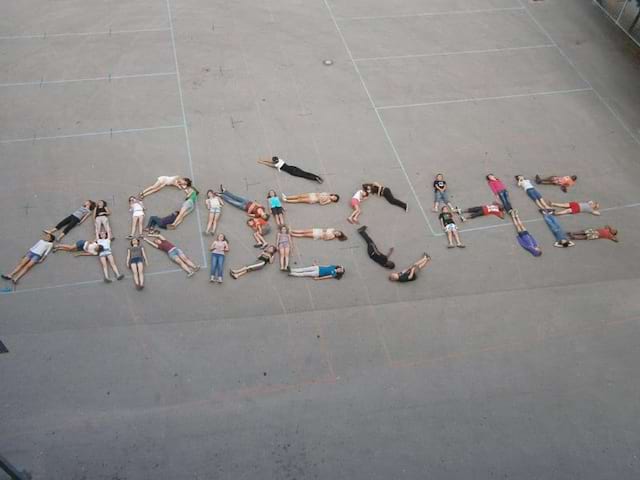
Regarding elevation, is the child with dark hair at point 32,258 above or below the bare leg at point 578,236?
below

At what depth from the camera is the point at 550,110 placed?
19719mm

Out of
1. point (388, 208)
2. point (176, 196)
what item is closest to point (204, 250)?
point (176, 196)

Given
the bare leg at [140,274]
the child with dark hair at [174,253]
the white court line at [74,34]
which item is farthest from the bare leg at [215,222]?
the white court line at [74,34]

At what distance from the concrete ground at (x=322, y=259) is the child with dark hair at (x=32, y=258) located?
32cm

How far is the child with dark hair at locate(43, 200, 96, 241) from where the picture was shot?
47.0ft

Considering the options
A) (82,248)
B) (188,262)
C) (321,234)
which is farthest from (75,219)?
(321,234)

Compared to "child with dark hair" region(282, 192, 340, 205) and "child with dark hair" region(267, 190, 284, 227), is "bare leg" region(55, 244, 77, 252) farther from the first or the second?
"child with dark hair" region(282, 192, 340, 205)

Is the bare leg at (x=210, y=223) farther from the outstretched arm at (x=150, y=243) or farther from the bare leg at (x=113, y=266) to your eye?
the bare leg at (x=113, y=266)

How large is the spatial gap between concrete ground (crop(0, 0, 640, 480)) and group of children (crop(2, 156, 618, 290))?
273mm

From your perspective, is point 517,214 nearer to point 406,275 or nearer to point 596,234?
point 596,234

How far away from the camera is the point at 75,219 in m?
14.5

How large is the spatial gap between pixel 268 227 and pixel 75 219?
5000 millimetres

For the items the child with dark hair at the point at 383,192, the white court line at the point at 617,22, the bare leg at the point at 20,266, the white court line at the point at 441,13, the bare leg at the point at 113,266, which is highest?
the white court line at the point at 617,22

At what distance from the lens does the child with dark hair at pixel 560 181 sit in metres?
16.8
